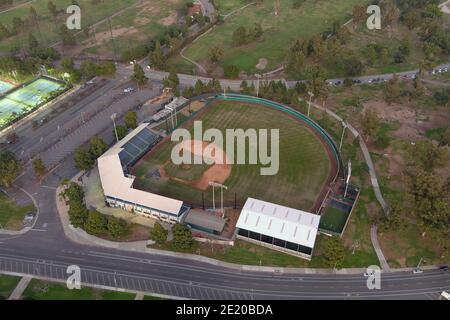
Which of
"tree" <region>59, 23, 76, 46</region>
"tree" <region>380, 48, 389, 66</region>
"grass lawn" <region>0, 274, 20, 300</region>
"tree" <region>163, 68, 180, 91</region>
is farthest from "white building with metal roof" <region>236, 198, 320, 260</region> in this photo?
"tree" <region>59, 23, 76, 46</region>

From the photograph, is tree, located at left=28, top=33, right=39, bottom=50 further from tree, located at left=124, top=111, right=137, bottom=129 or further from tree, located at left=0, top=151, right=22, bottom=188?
tree, located at left=0, top=151, right=22, bottom=188

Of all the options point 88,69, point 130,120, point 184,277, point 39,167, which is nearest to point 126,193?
point 184,277

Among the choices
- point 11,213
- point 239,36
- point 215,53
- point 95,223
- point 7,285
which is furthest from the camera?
point 239,36

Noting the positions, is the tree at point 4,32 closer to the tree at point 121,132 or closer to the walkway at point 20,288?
the tree at point 121,132

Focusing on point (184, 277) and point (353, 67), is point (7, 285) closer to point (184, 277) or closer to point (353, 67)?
point (184, 277)

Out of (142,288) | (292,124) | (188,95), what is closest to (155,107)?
(188,95)
